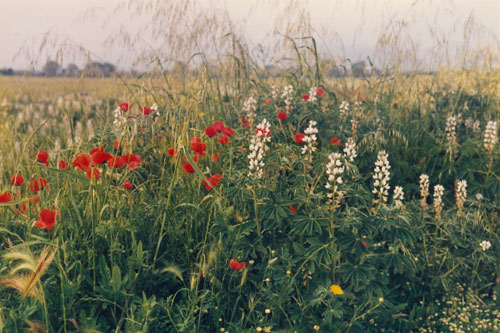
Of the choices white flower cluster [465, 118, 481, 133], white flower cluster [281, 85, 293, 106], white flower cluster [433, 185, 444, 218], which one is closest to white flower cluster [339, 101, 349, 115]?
white flower cluster [281, 85, 293, 106]

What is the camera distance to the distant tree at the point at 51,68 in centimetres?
370

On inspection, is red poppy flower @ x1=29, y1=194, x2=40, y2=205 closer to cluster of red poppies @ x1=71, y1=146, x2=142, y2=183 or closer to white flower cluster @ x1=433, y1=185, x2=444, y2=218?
cluster of red poppies @ x1=71, y1=146, x2=142, y2=183

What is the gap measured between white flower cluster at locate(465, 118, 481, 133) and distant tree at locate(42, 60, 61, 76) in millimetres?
3443

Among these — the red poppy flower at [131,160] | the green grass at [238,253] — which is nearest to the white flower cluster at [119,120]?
the green grass at [238,253]

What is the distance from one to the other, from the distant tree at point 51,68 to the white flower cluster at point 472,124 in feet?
11.3

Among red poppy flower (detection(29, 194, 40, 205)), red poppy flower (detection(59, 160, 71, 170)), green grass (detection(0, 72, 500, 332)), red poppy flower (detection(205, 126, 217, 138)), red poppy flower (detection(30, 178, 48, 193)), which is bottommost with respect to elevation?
green grass (detection(0, 72, 500, 332))

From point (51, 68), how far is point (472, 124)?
3615 mm

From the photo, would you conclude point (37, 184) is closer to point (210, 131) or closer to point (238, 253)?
point (210, 131)

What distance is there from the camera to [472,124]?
4082 millimetres

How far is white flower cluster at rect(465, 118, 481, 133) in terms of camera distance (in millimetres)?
3933

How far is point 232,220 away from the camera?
2361 mm

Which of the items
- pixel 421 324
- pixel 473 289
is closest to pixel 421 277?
pixel 421 324

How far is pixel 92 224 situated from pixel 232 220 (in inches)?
27.2

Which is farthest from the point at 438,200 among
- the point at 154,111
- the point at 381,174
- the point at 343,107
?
the point at 154,111
